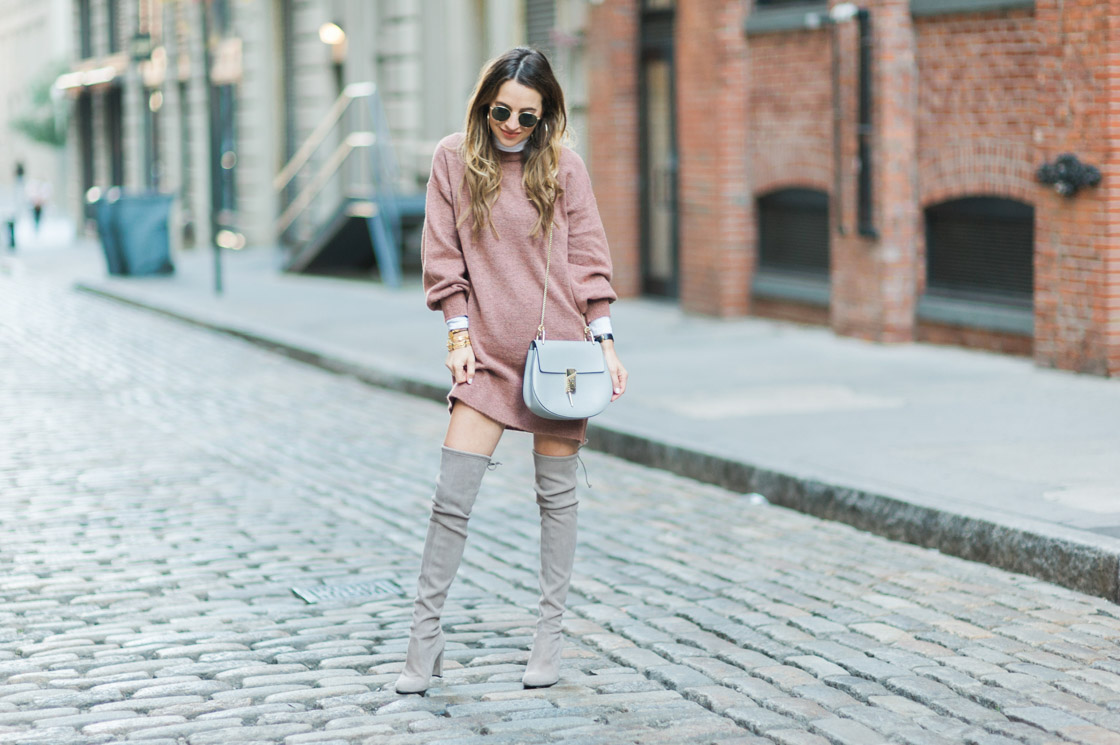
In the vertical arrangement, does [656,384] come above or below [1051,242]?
below

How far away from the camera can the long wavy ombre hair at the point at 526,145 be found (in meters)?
4.70

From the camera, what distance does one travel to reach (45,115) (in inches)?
1780

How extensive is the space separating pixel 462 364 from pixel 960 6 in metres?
8.03

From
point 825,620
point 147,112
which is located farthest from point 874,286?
point 147,112

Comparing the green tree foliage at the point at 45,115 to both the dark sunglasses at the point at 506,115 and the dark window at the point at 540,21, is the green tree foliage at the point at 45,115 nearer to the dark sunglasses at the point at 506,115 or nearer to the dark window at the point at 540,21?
the dark window at the point at 540,21

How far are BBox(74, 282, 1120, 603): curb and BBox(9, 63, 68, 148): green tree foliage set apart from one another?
3628 cm

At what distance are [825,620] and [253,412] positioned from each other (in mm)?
6335

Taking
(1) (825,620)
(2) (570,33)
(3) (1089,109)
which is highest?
(2) (570,33)

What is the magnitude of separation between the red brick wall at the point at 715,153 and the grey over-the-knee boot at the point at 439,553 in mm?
10077

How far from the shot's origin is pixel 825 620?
5.71 metres

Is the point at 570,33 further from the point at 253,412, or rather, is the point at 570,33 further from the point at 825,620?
the point at 825,620

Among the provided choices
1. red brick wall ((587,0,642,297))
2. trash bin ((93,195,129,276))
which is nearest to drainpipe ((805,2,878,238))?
red brick wall ((587,0,642,297))

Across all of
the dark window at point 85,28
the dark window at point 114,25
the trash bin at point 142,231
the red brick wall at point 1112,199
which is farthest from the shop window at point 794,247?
the dark window at point 85,28

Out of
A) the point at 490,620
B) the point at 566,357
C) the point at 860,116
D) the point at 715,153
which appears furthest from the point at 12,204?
the point at 566,357
